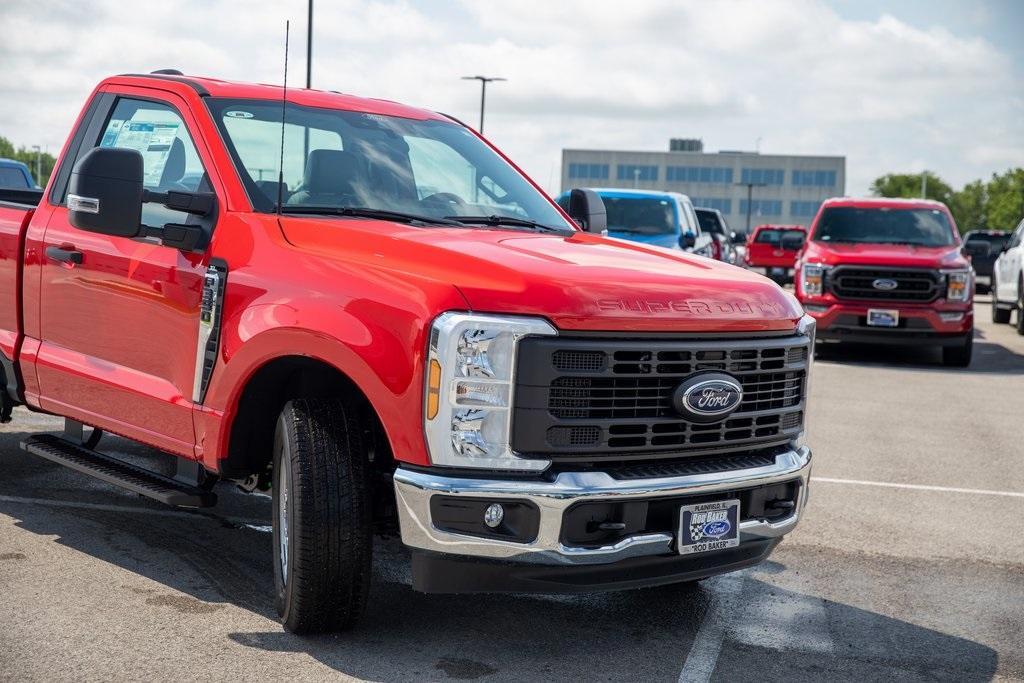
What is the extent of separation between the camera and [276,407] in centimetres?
506

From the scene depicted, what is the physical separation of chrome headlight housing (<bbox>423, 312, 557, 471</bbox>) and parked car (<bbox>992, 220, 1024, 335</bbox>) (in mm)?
17370

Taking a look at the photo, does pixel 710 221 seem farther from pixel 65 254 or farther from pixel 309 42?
pixel 65 254

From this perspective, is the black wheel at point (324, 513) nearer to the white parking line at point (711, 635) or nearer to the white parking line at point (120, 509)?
the white parking line at point (711, 635)

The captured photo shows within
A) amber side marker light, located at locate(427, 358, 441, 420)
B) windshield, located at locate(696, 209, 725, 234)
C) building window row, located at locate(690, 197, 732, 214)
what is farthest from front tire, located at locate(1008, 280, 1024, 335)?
building window row, located at locate(690, 197, 732, 214)

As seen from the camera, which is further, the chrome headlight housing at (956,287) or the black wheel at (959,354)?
the black wheel at (959,354)

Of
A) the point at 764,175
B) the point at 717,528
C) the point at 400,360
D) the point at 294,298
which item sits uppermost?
the point at 764,175

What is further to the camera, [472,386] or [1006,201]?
[1006,201]

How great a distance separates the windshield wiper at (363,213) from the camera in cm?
518

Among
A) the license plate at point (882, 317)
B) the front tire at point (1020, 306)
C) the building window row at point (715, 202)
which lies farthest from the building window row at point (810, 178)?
the license plate at point (882, 317)

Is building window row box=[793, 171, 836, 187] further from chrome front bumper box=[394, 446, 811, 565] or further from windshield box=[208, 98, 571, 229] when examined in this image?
chrome front bumper box=[394, 446, 811, 565]

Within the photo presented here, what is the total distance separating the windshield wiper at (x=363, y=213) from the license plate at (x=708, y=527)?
158cm

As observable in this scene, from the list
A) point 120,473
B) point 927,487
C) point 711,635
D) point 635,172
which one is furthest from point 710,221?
point 635,172

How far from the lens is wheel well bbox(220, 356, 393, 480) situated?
473cm

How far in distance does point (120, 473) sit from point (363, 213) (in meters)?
1.53
